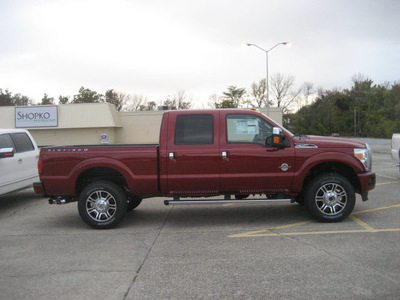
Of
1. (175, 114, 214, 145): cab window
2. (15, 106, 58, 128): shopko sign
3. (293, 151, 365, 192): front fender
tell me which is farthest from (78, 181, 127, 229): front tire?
(15, 106, 58, 128): shopko sign

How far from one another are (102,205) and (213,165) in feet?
6.66

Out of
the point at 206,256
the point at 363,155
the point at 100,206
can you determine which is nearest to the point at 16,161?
the point at 100,206

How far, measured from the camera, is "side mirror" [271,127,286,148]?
6195 mm

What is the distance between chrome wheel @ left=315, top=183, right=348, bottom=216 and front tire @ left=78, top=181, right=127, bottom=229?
3.37m

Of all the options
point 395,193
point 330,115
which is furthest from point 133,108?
point 395,193

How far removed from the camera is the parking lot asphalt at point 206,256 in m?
3.98

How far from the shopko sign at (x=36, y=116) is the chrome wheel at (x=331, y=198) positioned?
35.9 meters

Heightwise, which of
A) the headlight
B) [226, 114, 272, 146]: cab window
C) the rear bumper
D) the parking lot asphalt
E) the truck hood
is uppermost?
[226, 114, 272, 146]: cab window

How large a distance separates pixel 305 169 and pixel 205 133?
1794mm

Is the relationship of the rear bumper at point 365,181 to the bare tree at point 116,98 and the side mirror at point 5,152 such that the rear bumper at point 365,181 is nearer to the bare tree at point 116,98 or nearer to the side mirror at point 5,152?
the side mirror at point 5,152

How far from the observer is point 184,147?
6449 mm

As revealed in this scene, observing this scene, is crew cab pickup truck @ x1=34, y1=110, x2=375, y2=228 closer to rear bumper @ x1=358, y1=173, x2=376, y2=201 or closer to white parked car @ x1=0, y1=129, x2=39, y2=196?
rear bumper @ x1=358, y1=173, x2=376, y2=201

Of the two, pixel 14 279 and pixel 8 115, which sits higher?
pixel 8 115

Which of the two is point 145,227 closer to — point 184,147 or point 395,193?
point 184,147
